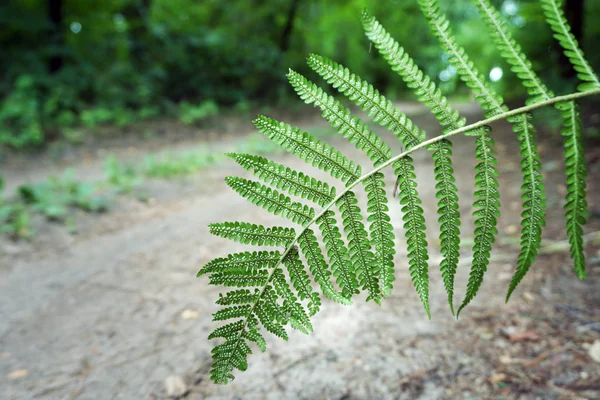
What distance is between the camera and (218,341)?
6.49 feet

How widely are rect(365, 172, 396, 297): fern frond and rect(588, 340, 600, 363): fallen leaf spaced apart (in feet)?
4.64

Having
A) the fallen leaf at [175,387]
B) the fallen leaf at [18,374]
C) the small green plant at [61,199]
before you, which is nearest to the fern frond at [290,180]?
the fallen leaf at [175,387]

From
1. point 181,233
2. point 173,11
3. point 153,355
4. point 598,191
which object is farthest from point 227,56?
point 153,355

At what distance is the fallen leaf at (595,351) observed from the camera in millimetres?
1702

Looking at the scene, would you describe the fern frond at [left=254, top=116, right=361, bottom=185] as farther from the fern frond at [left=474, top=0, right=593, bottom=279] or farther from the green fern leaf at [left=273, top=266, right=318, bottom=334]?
the fern frond at [left=474, top=0, right=593, bottom=279]

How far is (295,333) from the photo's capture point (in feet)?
6.60

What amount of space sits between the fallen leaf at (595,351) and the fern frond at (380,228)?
1.41 metres

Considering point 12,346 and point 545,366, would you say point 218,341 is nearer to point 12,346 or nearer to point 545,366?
point 12,346

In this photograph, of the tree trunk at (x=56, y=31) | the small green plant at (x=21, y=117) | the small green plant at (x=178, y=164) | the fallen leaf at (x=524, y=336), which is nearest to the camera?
the fallen leaf at (x=524, y=336)

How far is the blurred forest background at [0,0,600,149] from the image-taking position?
8.02 metres

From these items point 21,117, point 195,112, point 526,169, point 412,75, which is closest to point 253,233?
point 412,75

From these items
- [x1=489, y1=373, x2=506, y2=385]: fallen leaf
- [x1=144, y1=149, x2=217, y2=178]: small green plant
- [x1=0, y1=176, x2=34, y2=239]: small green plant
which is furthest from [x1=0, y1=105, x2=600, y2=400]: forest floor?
[x1=144, y1=149, x2=217, y2=178]: small green plant

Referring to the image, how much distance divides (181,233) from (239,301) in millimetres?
3084

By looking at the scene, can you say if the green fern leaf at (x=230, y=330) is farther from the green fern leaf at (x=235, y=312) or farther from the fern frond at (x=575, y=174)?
the fern frond at (x=575, y=174)
